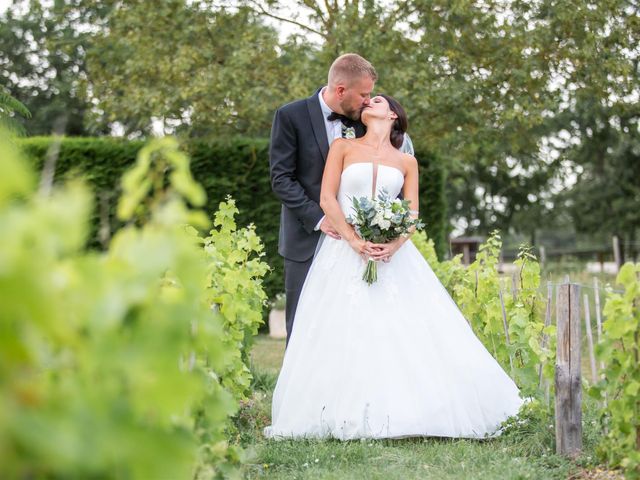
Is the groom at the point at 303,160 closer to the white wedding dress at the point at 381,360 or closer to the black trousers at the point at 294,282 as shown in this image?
the black trousers at the point at 294,282

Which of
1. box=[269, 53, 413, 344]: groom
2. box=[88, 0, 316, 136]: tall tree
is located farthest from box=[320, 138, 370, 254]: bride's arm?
box=[88, 0, 316, 136]: tall tree

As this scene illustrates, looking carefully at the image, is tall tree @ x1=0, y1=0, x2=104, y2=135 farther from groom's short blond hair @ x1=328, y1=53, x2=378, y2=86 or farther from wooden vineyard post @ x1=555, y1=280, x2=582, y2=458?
wooden vineyard post @ x1=555, y1=280, x2=582, y2=458

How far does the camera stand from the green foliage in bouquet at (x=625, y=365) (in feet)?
10.3

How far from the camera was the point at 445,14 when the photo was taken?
10.3 m

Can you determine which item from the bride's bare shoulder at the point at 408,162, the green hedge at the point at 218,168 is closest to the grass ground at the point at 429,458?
the bride's bare shoulder at the point at 408,162

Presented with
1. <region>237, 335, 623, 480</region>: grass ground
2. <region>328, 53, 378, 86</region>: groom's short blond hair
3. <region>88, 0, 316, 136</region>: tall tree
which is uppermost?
<region>88, 0, 316, 136</region>: tall tree

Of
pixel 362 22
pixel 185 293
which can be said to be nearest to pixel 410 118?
pixel 362 22

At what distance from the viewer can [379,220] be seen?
4.57m

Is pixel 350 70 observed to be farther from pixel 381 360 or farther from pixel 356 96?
pixel 381 360

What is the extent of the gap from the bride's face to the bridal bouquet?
1.61 ft

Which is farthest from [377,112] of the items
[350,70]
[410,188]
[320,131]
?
[410,188]

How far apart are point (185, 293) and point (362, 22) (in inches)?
368

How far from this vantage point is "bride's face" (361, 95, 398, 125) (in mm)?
4934

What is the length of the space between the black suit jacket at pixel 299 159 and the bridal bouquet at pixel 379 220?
47cm
